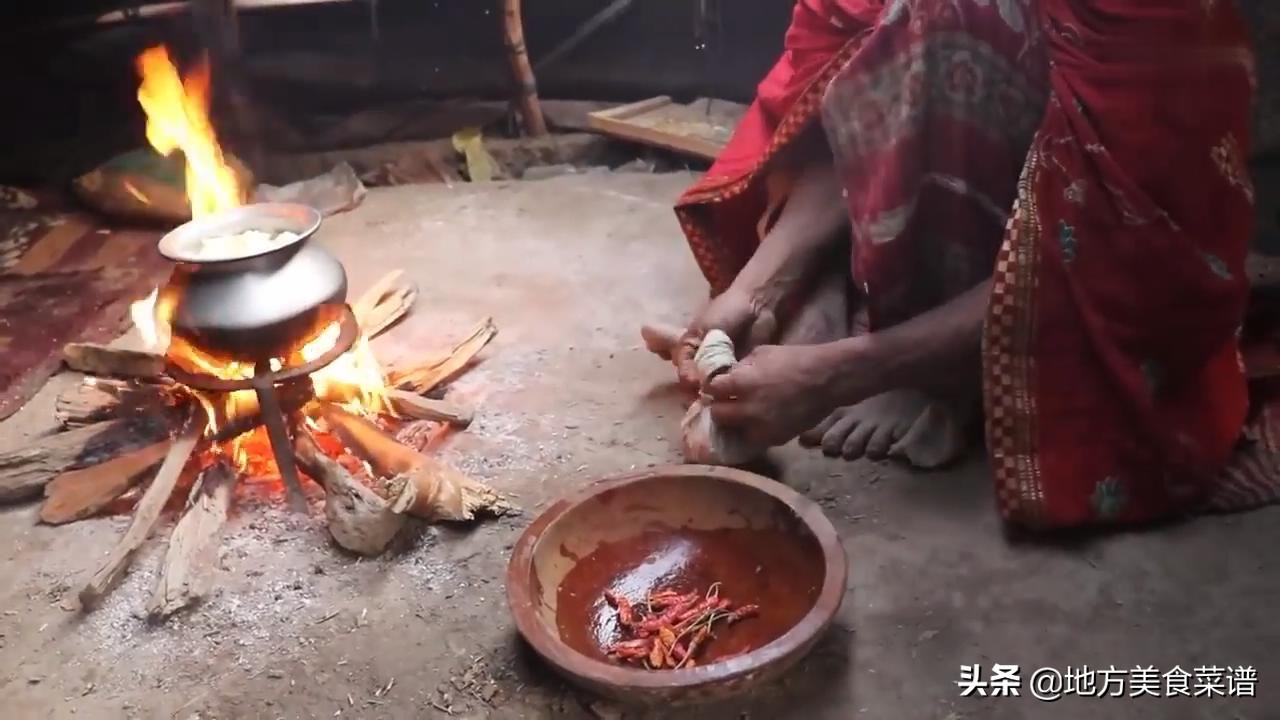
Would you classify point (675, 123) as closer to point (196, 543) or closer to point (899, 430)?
point (899, 430)

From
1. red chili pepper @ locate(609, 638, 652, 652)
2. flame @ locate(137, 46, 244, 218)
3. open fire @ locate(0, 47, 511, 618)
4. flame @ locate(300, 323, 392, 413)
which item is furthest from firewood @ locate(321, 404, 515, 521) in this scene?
flame @ locate(137, 46, 244, 218)

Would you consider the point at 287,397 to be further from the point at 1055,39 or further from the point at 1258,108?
the point at 1258,108

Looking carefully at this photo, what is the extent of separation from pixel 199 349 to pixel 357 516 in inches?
18.2

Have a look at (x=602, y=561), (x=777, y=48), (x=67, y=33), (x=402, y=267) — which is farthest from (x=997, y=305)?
(x=67, y=33)

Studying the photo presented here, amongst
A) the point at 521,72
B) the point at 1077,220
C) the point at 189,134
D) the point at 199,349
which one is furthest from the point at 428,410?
the point at 521,72

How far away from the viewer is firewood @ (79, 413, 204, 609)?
6.46ft

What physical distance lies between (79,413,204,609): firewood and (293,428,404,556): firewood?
328 millimetres

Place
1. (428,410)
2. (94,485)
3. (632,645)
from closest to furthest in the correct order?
(632,645)
(94,485)
(428,410)

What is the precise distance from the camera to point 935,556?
6.41 feet

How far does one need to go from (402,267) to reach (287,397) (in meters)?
1.13

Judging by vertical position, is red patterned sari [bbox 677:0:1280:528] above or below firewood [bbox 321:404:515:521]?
above

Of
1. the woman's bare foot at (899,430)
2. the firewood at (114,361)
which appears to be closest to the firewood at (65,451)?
the firewood at (114,361)

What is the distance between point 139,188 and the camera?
12.9ft

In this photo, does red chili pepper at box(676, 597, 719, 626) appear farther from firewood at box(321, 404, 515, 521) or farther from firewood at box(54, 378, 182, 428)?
firewood at box(54, 378, 182, 428)
